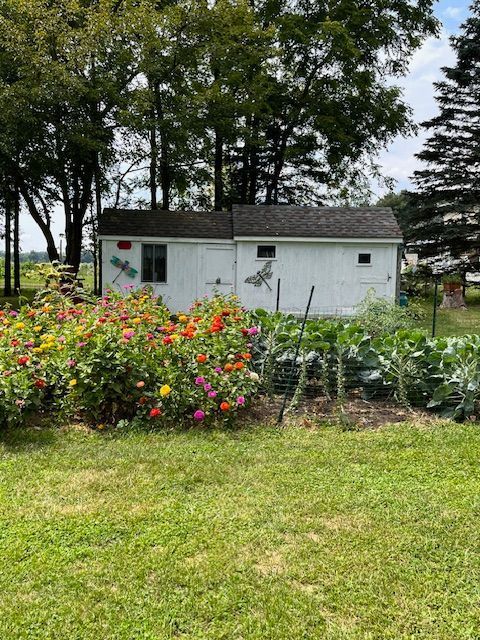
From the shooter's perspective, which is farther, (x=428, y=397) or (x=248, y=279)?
(x=248, y=279)

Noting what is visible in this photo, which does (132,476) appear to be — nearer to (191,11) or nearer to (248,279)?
(248,279)

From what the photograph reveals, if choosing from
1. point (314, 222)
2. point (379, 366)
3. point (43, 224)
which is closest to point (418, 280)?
point (314, 222)

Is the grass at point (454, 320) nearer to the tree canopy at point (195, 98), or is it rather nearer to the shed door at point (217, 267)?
the shed door at point (217, 267)

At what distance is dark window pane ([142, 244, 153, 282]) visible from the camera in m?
12.7

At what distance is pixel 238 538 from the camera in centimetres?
241

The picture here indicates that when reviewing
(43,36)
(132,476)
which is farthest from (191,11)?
(132,476)

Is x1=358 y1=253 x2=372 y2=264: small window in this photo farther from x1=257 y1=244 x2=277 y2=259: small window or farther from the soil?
the soil

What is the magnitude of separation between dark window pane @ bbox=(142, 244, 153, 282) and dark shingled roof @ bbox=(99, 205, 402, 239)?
0.37 metres

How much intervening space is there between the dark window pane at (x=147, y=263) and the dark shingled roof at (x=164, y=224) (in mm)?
349

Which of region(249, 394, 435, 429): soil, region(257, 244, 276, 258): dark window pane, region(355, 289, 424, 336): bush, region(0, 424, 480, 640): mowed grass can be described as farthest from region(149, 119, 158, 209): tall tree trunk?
region(0, 424, 480, 640): mowed grass

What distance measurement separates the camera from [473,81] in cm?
1812

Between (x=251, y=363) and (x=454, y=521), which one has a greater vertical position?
(x=251, y=363)

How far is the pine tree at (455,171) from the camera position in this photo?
712 inches

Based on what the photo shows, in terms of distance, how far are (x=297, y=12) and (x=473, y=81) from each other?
6.85 meters
